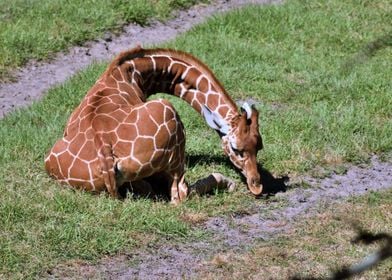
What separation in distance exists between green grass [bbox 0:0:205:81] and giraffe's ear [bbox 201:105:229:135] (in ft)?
10.7

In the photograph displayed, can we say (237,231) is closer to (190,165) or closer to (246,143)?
(246,143)

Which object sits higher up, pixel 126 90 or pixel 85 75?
pixel 126 90

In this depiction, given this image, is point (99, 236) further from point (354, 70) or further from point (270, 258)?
point (354, 70)

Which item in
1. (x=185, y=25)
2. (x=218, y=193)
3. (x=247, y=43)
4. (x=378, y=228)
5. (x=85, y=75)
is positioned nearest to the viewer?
(x=378, y=228)

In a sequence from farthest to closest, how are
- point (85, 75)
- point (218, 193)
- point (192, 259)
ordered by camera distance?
point (85, 75) < point (218, 193) < point (192, 259)

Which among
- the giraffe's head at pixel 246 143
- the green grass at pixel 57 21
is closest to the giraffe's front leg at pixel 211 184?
the giraffe's head at pixel 246 143

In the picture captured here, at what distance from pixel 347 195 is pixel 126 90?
200 centimetres

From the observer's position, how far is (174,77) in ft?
23.6

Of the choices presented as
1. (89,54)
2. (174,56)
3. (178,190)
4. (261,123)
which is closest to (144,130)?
(178,190)

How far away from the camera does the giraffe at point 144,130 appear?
5973 millimetres

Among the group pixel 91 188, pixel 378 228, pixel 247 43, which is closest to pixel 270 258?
pixel 378 228

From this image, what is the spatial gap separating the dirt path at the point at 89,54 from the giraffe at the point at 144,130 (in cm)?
203

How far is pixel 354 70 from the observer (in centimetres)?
953

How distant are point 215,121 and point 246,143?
390mm
